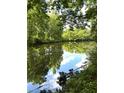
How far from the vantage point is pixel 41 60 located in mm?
2295

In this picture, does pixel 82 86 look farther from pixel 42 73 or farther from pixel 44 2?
pixel 44 2

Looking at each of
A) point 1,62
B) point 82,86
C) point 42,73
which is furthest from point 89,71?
point 1,62

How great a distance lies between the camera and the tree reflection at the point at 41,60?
2287 mm

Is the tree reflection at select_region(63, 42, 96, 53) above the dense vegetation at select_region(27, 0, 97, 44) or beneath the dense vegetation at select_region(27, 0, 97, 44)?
beneath

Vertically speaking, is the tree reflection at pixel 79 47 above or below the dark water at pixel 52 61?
above

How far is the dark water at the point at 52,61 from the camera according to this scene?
2.25 m

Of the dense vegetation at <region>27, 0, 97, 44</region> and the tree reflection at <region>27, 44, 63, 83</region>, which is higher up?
the dense vegetation at <region>27, 0, 97, 44</region>

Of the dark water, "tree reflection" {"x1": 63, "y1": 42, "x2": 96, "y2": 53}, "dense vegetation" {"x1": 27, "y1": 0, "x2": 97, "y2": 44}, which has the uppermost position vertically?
"dense vegetation" {"x1": 27, "y1": 0, "x2": 97, "y2": 44}

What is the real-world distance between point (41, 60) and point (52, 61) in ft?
0.26

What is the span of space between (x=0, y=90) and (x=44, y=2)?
27.4 inches

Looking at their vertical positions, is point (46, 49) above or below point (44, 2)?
below

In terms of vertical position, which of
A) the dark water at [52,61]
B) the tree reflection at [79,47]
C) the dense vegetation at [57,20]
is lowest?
the dark water at [52,61]

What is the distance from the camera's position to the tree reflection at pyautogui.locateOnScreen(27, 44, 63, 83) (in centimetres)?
229
